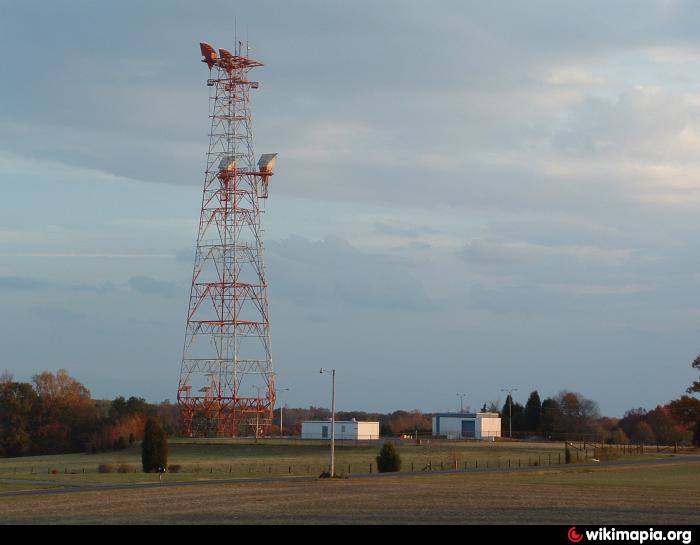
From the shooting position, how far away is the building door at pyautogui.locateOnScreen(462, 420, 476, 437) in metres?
111

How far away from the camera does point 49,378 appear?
128625 millimetres

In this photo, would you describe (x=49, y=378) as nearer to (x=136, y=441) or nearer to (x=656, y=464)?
(x=136, y=441)

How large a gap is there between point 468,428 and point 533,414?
21.4 metres

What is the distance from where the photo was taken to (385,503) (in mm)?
37312

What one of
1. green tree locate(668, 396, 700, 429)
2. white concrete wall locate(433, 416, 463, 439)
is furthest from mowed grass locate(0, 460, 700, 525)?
white concrete wall locate(433, 416, 463, 439)

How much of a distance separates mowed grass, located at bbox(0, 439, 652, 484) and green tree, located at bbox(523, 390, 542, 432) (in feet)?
104

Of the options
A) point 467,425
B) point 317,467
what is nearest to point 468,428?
point 467,425

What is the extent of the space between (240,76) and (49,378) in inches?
2335

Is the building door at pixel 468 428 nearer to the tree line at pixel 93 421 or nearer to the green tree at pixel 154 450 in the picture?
the tree line at pixel 93 421

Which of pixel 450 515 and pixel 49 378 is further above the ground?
pixel 49 378

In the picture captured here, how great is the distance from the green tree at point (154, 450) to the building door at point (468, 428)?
2109 inches

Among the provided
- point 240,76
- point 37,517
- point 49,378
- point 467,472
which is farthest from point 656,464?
point 49,378

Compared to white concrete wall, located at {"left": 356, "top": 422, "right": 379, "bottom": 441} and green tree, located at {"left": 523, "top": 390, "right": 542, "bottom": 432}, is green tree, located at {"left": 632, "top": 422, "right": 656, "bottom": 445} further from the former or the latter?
white concrete wall, located at {"left": 356, "top": 422, "right": 379, "bottom": 441}
